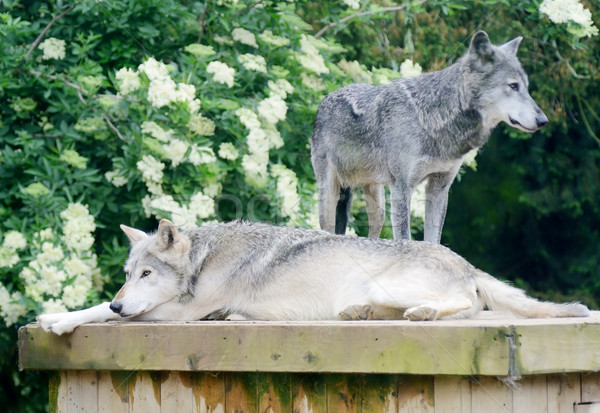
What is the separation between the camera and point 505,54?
191 inches

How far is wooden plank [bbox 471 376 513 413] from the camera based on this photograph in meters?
3.22

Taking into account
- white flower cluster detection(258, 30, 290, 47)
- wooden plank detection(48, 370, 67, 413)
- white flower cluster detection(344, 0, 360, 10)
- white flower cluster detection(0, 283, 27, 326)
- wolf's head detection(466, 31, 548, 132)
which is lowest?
wooden plank detection(48, 370, 67, 413)

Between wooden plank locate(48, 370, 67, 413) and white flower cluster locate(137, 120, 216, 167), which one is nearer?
wooden plank locate(48, 370, 67, 413)

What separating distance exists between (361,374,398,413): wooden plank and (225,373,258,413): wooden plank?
0.53 metres

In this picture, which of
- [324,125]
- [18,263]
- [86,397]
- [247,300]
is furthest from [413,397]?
[18,263]

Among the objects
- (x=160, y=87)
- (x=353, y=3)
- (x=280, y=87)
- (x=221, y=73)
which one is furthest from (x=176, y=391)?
(x=353, y=3)

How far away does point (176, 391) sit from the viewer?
148 inches

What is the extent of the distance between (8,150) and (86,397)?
3189 mm

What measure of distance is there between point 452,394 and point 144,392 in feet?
4.94

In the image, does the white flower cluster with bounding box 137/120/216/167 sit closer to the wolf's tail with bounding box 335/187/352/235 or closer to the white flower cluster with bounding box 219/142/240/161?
the white flower cluster with bounding box 219/142/240/161

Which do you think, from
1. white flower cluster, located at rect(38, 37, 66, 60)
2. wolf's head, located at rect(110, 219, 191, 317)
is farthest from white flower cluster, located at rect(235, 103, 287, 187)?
wolf's head, located at rect(110, 219, 191, 317)

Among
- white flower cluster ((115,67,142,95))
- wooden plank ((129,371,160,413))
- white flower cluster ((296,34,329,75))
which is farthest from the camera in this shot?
white flower cluster ((296,34,329,75))

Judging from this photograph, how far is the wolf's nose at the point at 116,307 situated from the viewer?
4137 mm

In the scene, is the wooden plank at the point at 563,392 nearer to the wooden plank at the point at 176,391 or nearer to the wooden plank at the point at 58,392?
the wooden plank at the point at 176,391
